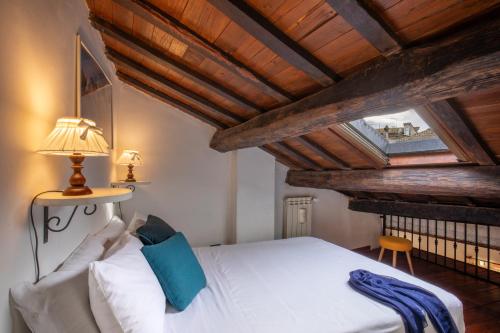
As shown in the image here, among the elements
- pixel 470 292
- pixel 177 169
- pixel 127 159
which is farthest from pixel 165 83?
pixel 470 292

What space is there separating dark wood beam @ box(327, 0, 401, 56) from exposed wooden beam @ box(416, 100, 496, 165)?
1.76 feet

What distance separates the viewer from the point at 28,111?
100 cm

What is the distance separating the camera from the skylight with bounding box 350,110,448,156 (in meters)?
2.23

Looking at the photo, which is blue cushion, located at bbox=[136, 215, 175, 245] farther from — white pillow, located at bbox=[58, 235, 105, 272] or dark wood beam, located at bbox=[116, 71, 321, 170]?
dark wood beam, located at bbox=[116, 71, 321, 170]

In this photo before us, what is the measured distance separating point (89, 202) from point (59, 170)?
397 mm

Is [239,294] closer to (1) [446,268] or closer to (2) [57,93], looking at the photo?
(2) [57,93]

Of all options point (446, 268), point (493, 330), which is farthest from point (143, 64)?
point (446, 268)

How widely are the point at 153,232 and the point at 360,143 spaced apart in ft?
6.53

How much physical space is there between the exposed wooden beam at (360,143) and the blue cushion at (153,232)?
1731mm

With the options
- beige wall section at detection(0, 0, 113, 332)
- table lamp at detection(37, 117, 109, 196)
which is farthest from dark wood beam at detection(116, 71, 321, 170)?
table lamp at detection(37, 117, 109, 196)

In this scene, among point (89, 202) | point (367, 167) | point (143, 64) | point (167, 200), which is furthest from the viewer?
point (167, 200)

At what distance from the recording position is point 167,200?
3232 millimetres

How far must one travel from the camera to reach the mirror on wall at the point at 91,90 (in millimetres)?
1532

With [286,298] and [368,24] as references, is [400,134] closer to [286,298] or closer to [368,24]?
[368,24]
